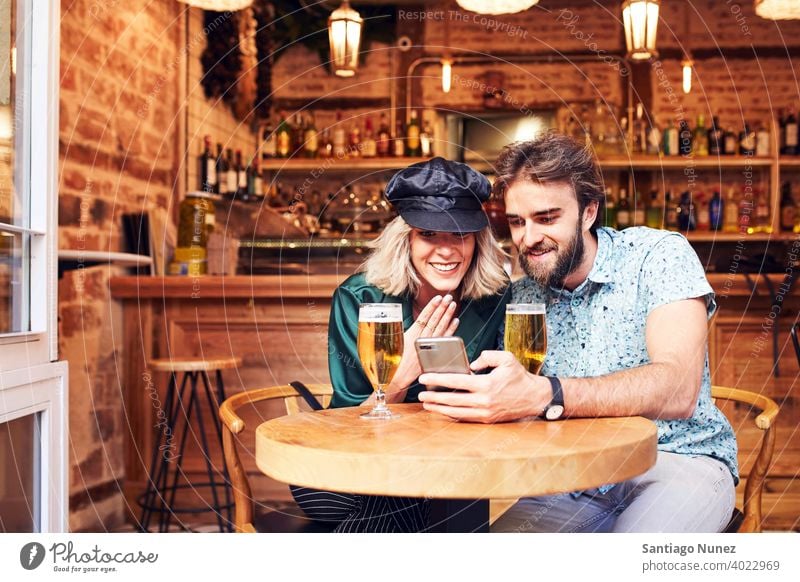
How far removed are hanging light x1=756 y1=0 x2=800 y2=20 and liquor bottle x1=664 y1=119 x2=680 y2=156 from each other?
3.68 feet

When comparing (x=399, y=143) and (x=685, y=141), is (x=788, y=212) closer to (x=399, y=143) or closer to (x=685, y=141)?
(x=685, y=141)

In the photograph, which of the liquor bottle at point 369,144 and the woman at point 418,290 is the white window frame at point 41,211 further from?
the liquor bottle at point 369,144

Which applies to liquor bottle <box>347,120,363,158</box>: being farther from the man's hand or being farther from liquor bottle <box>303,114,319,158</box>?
the man's hand

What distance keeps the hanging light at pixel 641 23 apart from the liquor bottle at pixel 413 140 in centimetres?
167

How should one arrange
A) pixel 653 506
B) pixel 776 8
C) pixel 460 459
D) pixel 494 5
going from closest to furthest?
pixel 460 459 → pixel 653 506 → pixel 494 5 → pixel 776 8

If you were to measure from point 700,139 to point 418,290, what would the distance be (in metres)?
3.26

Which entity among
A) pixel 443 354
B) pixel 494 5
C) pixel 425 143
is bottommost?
pixel 443 354

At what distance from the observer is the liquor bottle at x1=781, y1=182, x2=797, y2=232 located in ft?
15.2

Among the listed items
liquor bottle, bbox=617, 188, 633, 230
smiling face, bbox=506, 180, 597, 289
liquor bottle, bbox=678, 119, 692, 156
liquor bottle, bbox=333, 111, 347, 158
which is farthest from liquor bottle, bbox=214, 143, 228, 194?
smiling face, bbox=506, 180, 597, 289

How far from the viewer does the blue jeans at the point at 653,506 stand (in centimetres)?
164

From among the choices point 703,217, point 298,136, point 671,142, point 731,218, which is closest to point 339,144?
point 298,136

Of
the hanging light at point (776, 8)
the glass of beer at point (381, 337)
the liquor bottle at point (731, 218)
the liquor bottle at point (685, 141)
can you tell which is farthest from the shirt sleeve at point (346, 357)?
the liquor bottle at point (731, 218)

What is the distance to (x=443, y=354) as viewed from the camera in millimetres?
1353
